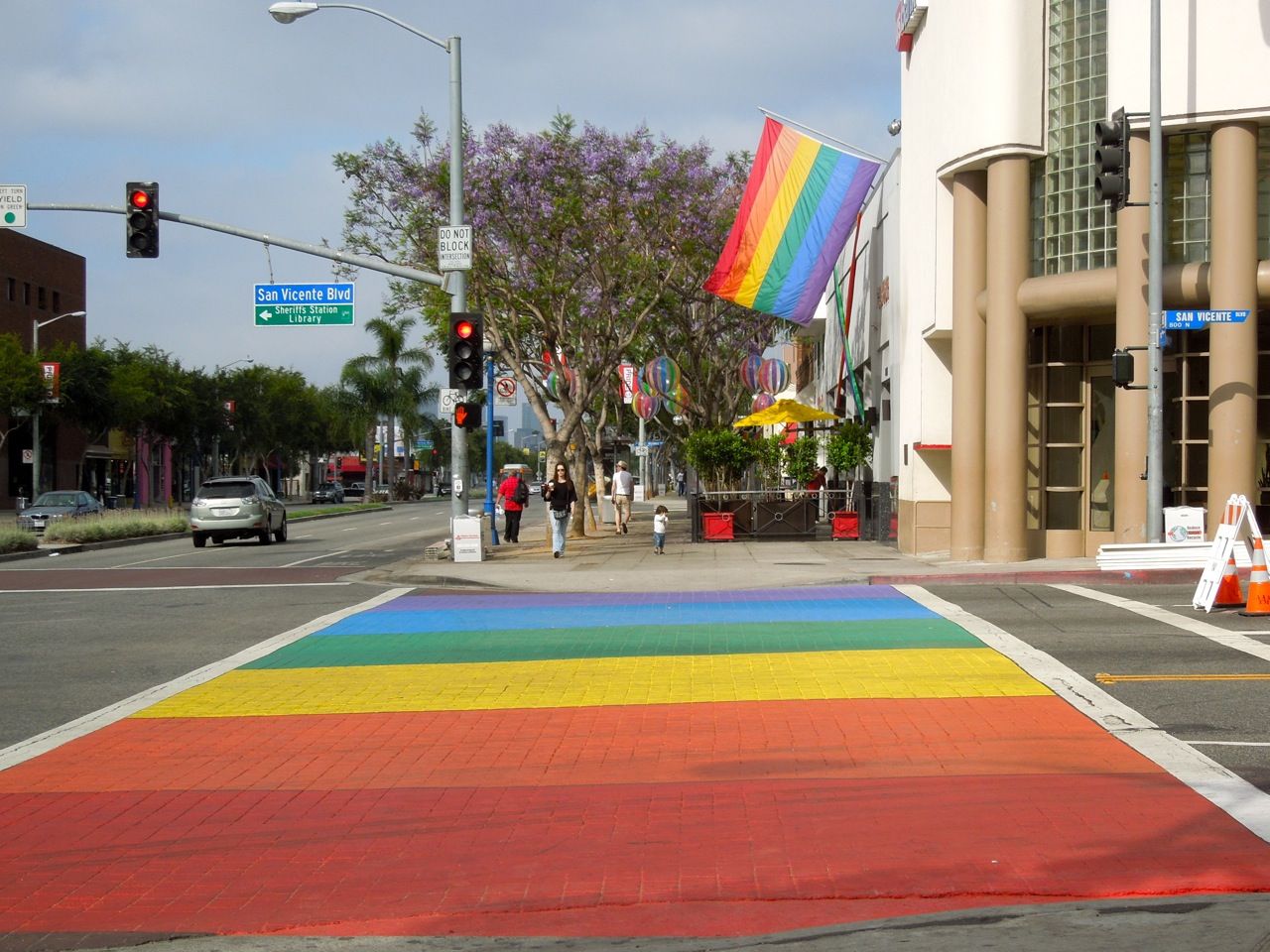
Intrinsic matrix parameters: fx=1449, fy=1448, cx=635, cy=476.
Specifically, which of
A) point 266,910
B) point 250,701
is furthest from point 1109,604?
point 266,910

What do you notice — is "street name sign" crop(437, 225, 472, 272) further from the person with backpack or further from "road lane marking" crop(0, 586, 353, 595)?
the person with backpack

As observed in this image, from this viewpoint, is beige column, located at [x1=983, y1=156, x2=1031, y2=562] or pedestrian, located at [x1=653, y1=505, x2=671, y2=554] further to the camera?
pedestrian, located at [x1=653, y1=505, x2=671, y2=554]

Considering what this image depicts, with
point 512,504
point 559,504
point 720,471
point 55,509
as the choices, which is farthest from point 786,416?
point 55,509

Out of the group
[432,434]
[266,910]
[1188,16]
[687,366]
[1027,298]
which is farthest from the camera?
[432,434]

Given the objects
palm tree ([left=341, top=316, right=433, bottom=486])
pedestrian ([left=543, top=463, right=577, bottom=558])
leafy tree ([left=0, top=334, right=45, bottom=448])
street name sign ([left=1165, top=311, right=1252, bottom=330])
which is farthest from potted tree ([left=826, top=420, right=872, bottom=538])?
palm tree ([left=341, top=316, right=433, bottom=486])

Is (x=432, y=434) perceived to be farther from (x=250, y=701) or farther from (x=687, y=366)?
(x=250, y=701)

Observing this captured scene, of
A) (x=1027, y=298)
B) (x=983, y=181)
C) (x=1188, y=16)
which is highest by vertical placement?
(x=1188, y=16)

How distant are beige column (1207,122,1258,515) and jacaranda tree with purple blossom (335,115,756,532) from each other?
14.1 m

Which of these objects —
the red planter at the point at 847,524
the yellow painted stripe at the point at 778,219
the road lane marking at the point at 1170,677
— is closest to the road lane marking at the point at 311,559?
the yellow painted stripe at the point at 778,219

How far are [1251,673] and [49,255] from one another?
72.6 metres

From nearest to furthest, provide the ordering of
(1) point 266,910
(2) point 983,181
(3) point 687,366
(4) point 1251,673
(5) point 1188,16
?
(1) point 266,910, (4) point 1251,673, (5) point 1188,16, (2) point 983,181, (3) point 687,366

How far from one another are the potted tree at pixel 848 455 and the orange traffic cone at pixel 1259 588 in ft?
57.5

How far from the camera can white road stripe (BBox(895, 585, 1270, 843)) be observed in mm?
7316

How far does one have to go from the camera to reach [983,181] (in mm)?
24359
